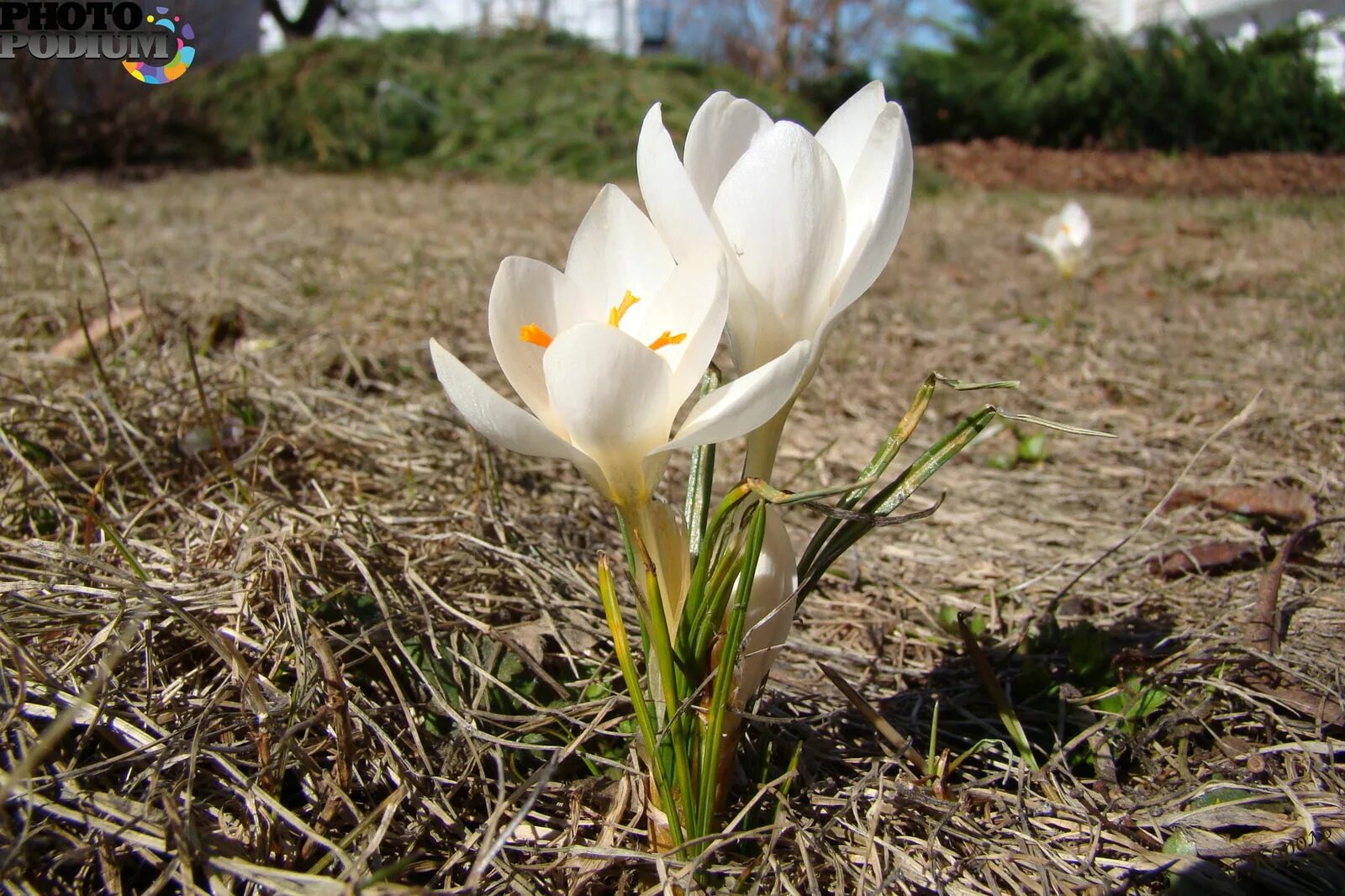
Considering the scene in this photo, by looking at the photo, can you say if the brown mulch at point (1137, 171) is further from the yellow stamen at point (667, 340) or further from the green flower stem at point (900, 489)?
the yellow stamen at point (667, 340)

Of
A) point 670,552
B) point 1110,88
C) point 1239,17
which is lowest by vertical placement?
point 670,552

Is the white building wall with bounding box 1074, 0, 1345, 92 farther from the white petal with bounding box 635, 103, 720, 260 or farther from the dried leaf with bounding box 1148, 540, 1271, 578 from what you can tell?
the white petal with bounding box 635, 103, 720, 260

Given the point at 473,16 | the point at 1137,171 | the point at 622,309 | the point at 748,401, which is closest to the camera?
the point at 748,401

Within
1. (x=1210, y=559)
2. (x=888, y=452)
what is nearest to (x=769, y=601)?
(x=888, y=452)

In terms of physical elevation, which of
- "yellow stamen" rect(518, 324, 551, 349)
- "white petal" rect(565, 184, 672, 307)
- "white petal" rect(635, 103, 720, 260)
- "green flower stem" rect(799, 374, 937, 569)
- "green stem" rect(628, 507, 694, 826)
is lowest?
"green stem" rect(628, 507, 694, 826)

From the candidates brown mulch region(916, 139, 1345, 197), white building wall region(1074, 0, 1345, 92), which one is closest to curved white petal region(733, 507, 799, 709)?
brown mulch region(916, 139, 1345, 197)

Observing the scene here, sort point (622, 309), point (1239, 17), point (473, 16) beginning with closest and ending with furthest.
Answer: point (622, 309) < point (1239, 17) < point (473, 16)

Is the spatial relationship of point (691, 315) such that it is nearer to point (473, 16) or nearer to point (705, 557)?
point (705, 557)

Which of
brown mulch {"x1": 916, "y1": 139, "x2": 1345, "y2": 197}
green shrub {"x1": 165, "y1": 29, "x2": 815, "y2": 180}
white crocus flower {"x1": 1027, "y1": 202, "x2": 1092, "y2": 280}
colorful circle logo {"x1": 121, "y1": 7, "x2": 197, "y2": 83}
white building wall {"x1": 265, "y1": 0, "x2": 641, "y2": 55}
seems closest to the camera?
white crocus flower {"x1": 1027, "y1": 202, "x2": 1092, "y2": 280}
